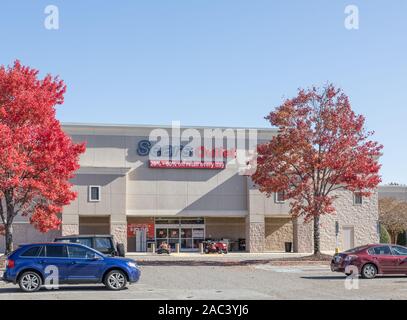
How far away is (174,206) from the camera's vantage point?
1944 inches

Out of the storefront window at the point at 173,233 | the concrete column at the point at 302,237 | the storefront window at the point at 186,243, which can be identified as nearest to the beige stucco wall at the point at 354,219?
the concrete column at the point at 302,237

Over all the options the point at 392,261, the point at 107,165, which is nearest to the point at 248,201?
the point at 107,165

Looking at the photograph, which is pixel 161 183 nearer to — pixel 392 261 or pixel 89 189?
pixel 89 189

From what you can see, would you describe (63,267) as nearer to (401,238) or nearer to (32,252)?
(32,252)

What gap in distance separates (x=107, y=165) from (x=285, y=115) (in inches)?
659

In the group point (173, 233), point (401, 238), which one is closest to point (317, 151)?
point (173, 233)

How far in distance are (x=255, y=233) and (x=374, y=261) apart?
80.0 feet

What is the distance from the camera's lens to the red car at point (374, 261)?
25.0 meters

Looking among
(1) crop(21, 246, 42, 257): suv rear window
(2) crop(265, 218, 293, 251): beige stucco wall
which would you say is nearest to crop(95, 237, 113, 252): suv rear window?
(1) crop(21, 246, 42, 257): suv rear window

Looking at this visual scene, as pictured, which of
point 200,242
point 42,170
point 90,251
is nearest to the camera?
point 90,251

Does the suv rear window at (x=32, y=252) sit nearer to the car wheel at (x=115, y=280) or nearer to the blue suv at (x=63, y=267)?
the blue suv at (x=63, y=267)

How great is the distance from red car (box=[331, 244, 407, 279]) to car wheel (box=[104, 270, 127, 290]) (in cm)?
946

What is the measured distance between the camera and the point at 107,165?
48094 mm

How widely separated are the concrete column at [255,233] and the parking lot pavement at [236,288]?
19.9m
